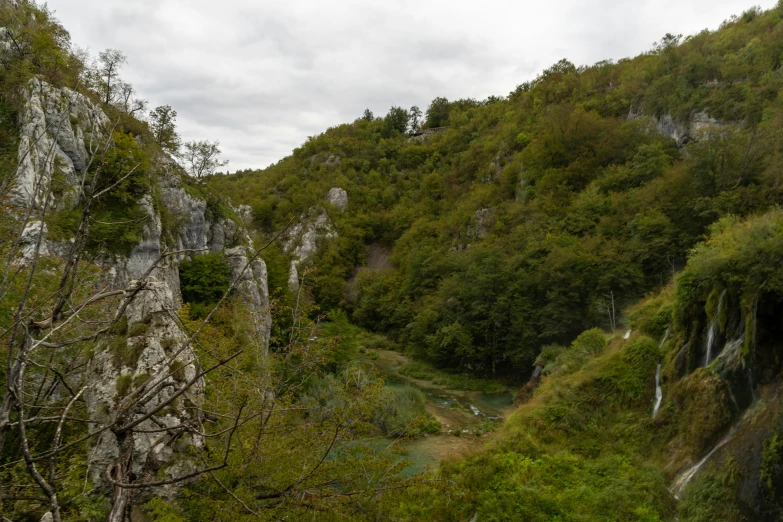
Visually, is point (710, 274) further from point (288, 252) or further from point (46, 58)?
point (288, 252)

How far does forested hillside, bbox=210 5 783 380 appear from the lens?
79.5 feet

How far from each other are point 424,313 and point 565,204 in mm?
14299

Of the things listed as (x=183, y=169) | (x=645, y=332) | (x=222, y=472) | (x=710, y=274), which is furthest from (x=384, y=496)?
(x=183, y=169)

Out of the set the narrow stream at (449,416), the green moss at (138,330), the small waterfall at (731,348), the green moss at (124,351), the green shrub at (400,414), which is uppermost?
the green moss at (138,330)

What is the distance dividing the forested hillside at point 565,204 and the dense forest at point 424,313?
0.22 m

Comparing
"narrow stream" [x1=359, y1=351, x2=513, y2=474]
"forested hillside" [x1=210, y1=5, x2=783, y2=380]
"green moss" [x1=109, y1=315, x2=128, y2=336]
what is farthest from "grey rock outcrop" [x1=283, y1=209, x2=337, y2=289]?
"green moss" [x1=109, y1=315, x2=128, y2=336]

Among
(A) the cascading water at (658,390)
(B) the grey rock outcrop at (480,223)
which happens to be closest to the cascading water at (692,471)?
(A) the cascading water at (658,390)

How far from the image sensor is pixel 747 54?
105 feet

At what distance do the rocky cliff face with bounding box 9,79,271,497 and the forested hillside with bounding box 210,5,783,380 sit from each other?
21.4 feet

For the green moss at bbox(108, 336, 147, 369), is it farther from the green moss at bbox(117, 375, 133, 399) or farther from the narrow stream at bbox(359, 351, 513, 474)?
the narrow stream at bbox(359, 351, 513, 474)

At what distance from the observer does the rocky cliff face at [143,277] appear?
2.59 metres

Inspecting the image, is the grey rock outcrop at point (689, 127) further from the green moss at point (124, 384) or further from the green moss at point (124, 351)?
the green moss at point (124, 384)

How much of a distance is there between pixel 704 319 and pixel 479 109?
58551mm

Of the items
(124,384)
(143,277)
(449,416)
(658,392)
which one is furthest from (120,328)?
(449,416)
